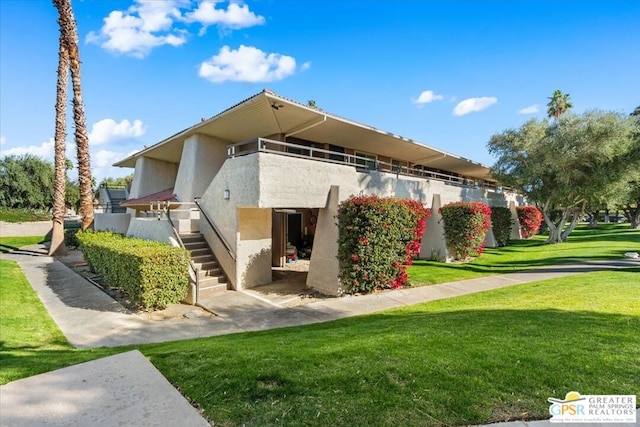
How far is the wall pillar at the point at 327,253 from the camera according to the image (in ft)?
34.1

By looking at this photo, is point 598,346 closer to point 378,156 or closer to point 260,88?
point 260,88

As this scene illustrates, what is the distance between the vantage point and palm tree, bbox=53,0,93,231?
16.6m

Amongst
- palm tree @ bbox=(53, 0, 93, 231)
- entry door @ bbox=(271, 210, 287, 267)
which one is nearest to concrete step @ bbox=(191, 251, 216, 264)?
entry door @ bbox=(271, 210, 287, 267)

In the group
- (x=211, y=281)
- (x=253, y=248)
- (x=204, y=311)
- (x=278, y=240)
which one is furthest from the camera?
(x=278, y=240)

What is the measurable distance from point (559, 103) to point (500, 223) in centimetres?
2886

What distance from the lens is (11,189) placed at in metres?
37.3

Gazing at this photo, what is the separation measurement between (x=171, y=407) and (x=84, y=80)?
20527mm

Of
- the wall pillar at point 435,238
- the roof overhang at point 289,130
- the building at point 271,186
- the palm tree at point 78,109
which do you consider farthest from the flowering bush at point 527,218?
the palm tree at point 78,109

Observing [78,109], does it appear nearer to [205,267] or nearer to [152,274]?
[205,267]

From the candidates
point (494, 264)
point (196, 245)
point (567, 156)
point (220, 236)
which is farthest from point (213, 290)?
point (567, 156)

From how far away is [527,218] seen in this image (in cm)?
2856

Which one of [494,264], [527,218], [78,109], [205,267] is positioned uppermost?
[78,109]

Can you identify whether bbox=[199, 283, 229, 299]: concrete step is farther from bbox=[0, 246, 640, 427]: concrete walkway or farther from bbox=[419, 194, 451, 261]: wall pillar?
bbox=[419, 194, 451, 261]: wall pillar

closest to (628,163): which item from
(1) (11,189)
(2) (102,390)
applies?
(2) (102,390)
